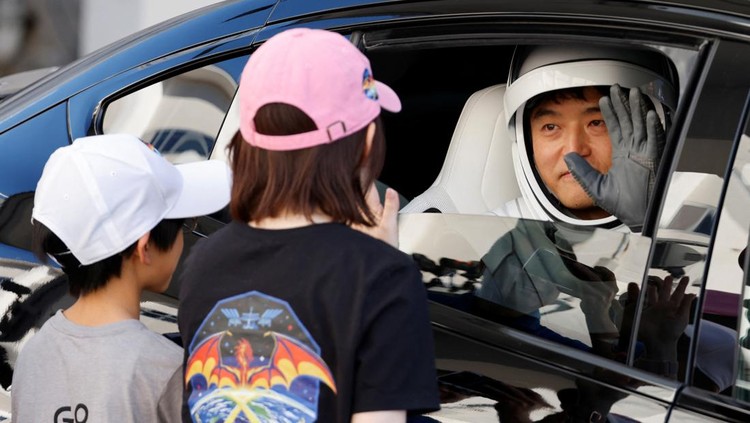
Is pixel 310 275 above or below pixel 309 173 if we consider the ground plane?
below

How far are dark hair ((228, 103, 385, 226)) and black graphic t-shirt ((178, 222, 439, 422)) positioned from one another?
0.11 feet

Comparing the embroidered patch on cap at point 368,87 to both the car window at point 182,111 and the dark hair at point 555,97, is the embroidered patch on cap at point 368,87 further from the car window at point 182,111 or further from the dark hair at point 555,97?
the dark hair at point 555,97

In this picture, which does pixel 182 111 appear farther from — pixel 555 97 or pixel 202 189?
pixel 555 97

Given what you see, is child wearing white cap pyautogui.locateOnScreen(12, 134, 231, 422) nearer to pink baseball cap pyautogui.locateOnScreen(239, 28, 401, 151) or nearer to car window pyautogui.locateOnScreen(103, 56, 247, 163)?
car window pyautogui.locateOnScreen(103, 56, 247, 163)

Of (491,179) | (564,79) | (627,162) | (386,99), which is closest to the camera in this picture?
(386,99)

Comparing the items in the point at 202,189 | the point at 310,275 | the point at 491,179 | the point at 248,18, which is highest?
the point at 248,18

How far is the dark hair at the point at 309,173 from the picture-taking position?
155cm

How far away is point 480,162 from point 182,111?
71cm

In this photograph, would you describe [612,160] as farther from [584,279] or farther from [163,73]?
[163,73]

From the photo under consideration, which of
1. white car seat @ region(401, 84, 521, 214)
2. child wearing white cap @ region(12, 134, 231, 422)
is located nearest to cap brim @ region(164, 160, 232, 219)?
child wearing white cap @ region(12, 134, 231, 422)

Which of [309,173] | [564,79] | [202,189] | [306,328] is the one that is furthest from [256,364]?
[564,79]

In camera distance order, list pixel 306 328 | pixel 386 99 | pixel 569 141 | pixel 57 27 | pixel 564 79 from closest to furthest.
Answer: pixel 306 328
pixel 386 99
pixel 564 79
pixel 569 141
pixel 57 27

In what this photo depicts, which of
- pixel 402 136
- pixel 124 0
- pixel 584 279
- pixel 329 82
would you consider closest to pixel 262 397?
pixel 329 82

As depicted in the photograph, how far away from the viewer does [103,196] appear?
2002 millimetres
